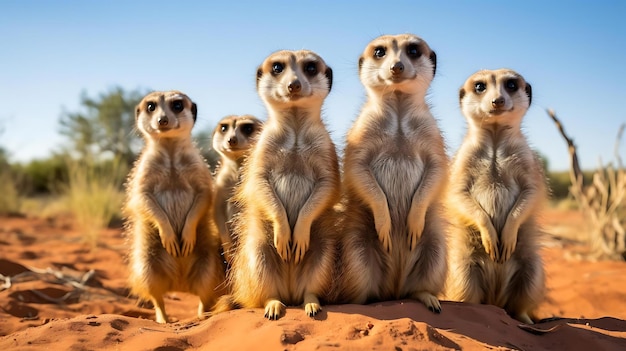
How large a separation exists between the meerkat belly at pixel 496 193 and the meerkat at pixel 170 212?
77.5 inches

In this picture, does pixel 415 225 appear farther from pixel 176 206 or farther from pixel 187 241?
pixel 176 206

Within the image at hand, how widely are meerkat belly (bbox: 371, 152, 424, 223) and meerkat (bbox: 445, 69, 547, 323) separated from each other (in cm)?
56

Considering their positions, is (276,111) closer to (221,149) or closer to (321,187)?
(321,187)

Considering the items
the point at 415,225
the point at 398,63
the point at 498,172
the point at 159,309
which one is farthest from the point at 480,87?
the point at 159,309

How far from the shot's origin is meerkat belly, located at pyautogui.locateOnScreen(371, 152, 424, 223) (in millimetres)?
3666

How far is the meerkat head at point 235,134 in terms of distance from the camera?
4809mm

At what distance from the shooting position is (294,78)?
355 centimetres

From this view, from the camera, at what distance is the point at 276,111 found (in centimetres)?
374

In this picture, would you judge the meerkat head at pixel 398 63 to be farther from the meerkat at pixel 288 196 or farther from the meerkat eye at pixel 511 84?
the meerkat eye at pixel 511 84

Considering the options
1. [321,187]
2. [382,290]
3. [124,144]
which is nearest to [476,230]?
[382,290]

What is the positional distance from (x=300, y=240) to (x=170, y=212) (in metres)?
1.45

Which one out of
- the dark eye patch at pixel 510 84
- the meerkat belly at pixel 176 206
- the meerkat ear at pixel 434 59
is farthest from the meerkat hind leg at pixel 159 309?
the dark eye patch at pixel 510 84

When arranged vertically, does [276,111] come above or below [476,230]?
above

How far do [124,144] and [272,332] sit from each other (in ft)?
56.3
